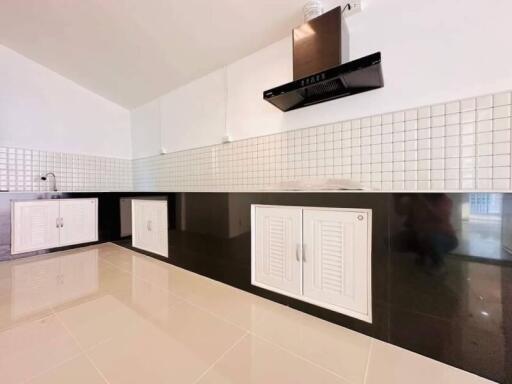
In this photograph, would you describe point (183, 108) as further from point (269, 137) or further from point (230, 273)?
point (230, 273)

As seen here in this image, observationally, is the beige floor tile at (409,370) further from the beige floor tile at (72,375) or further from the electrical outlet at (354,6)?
the electrical outlet at (354,6)

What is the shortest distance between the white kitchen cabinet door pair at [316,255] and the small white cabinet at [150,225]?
1.36 m

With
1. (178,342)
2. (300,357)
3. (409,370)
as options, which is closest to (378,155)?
(409,370)

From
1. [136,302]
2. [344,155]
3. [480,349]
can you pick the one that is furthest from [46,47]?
[480,349]

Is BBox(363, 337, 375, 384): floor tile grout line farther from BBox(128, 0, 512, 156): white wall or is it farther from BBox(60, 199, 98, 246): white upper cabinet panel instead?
BBox(60, 199, 98, 246): white upper cabinet panel

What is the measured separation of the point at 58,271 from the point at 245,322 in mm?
2190

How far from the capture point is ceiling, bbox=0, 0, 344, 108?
6.27ft

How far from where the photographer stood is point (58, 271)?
229 cm

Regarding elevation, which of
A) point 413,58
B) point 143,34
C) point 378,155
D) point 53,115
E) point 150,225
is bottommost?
point 150,225

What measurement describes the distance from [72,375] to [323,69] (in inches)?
89.1

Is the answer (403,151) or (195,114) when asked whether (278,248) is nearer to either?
(403,151)

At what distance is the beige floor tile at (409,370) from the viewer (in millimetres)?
973

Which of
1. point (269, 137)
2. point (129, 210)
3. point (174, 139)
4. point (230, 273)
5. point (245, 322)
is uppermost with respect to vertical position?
point (174, 139)

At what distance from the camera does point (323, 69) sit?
1596 millimetres
